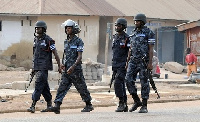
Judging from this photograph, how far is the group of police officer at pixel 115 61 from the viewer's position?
12.9 meters

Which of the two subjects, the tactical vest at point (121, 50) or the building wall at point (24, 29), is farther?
the building wall at point (24, 29)

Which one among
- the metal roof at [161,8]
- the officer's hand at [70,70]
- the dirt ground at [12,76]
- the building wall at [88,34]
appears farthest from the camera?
the metal roof at [161,8]

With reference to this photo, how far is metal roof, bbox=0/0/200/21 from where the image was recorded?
36.6 metres

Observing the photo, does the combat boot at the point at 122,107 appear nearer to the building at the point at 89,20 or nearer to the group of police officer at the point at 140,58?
the group of police officer at the point at 140,58

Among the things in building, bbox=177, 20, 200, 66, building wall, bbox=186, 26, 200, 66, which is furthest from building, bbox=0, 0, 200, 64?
building wall, bbox=186, 26, 200, 66

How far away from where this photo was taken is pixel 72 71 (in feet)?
42.3

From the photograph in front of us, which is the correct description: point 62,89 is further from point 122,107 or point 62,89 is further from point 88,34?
point 88,34

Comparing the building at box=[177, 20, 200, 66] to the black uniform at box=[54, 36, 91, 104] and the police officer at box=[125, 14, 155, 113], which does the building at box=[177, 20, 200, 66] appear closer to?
the police officer at box=[125, 14, 155, 113]

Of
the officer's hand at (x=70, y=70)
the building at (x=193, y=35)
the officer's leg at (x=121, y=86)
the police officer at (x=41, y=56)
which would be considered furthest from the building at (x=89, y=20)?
the officer's hand at (x=70, y=70)

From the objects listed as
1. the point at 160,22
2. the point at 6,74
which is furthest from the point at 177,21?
the point at 6,74

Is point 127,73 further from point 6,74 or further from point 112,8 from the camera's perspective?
point 112,8

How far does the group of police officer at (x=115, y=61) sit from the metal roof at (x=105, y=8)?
2262cm

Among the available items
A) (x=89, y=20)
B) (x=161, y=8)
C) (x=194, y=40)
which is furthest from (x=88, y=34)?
(x=194, y=40)

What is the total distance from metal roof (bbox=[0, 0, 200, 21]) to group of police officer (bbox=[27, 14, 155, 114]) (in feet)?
74.2
